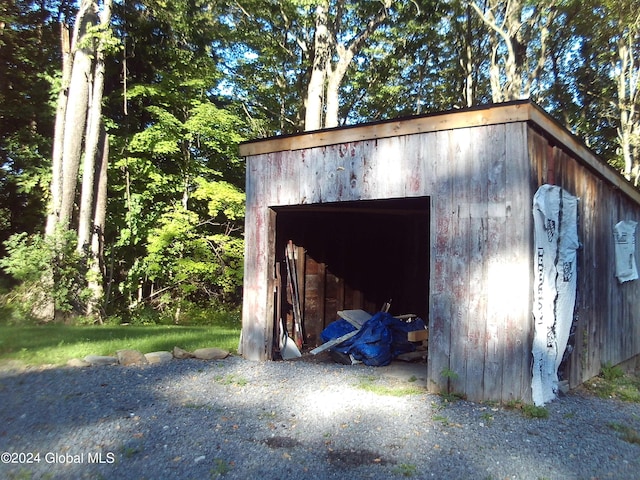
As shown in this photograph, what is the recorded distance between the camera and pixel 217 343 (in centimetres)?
843

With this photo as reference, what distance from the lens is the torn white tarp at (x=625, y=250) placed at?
7879 millimetres

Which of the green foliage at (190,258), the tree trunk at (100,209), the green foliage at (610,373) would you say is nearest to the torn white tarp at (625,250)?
the green foliage at (610,373)

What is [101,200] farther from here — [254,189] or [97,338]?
[254,189]

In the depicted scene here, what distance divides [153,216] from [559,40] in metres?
16.6

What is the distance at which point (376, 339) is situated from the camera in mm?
7504

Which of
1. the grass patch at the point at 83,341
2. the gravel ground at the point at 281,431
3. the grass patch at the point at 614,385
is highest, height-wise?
the grass patch at the point at 83,341

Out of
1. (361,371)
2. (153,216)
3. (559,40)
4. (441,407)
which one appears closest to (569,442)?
(441,407)

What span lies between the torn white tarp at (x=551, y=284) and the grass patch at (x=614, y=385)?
99 cm

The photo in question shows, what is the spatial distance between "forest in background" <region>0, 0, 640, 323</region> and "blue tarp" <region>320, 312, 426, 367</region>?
729 cm

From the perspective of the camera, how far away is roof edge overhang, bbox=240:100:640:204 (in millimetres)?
5289

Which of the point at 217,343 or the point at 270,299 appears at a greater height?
the point at 270,299

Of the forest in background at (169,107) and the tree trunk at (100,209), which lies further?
the tree trunk at (100,209)

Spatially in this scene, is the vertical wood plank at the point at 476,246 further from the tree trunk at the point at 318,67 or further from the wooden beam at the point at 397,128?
the tree trunk at the point at 318,67

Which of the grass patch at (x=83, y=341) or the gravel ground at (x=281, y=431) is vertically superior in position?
the grass patch at (x=83, y=341)
